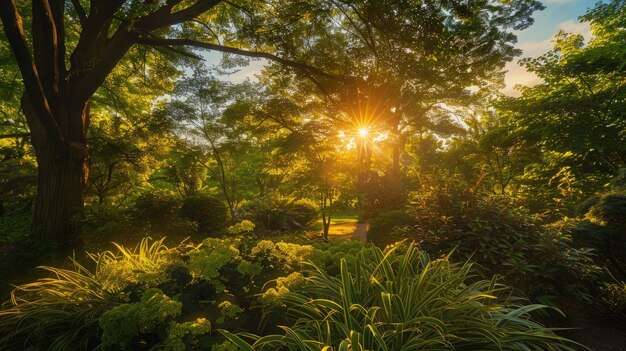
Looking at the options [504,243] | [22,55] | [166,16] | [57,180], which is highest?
[166,16]

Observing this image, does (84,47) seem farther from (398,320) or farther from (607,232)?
(607,232)

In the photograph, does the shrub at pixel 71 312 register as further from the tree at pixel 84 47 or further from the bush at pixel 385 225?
the bush at pixel 385 225

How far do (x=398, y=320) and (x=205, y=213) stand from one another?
845cm

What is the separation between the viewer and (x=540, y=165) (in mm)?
12383

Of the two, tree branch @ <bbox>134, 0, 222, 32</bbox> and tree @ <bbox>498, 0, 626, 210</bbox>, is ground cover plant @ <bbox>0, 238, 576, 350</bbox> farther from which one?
tree @ <bbox>498, 0, 626, 210</bbox>

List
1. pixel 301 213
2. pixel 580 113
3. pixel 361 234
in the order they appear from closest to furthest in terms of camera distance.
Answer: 1. pixel 580 113
2. pixel 361 234
3. pixel 301 213

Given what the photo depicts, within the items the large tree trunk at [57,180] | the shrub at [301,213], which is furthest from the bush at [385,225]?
the shrub at [301,213]

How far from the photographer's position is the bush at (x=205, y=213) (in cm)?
942

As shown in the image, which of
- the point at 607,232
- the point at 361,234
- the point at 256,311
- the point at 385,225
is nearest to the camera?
the point at 256,311

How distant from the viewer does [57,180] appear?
587 cm

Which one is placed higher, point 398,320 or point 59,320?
point 398,320

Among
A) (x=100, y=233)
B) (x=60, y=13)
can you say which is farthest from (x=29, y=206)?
(x=60, y=13)

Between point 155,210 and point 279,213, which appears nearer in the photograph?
point 155,210

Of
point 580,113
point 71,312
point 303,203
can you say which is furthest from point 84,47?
point 580,113
